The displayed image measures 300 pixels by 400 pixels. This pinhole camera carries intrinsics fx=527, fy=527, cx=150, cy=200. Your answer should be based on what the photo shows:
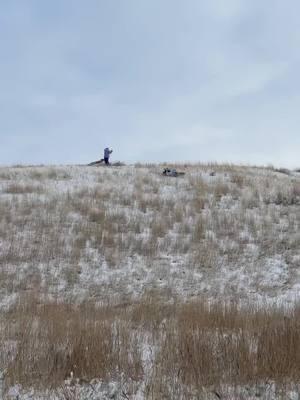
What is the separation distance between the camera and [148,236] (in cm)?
1525

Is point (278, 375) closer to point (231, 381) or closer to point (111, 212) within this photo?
point (231, 381)

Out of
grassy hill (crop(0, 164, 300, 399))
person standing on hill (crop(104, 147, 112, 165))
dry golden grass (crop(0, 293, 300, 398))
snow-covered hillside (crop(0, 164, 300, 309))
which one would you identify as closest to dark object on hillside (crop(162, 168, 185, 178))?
grassy hill (crop(0, 164, 300, 399))

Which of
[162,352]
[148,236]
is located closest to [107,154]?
[148,236]

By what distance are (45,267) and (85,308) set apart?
150 inches

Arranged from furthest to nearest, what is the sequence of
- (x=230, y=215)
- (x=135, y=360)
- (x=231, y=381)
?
(x=230, y=215) < (x=135, y=360) < (x=231, y=381)

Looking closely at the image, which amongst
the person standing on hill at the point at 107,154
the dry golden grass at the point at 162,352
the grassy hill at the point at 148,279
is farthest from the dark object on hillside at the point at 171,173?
the dry golden grass at the point at 162,352

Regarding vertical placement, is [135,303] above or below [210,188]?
below

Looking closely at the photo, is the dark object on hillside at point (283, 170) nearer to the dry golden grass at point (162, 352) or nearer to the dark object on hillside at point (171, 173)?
the dark object on hillside at point (171, 173)

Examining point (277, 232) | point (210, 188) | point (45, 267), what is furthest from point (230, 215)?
point (45, 267)

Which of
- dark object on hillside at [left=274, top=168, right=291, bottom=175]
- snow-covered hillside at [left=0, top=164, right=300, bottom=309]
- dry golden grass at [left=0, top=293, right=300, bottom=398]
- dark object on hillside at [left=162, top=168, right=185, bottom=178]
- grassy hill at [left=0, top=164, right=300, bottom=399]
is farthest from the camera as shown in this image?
dark object on hillside at [left=274, top=168, right=291, bottom=175]

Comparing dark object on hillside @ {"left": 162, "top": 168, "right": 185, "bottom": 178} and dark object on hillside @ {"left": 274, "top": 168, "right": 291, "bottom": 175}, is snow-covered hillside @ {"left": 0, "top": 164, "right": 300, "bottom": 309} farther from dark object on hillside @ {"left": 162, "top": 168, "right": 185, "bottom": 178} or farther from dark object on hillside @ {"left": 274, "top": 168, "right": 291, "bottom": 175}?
dark object on hillside @ {"left": 274, "top": 168, "right": 291, "bottom": 175}

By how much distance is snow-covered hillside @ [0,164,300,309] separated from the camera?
12.0 m

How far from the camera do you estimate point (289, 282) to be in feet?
38.9

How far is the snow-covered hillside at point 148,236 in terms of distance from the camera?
12.0m
